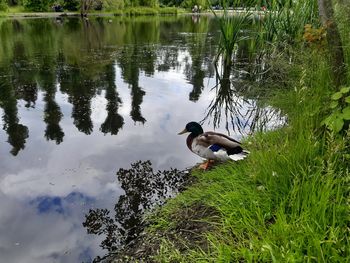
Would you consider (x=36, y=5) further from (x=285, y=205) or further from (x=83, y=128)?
(x=285, y=205)

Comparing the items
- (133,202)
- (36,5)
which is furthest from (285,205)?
(36,5)

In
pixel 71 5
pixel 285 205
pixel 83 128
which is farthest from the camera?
pixel 71 5

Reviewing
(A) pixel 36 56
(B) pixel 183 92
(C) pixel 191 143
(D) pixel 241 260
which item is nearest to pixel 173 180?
(C) pixel 191 143

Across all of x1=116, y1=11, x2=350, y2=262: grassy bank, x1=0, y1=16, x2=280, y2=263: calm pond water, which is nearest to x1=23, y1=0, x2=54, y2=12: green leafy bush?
A: x1=0, y1=16, x2=280, y2=263: calm pond water

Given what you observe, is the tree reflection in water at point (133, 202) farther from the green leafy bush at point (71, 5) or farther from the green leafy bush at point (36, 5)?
the green leafy bush at point (71, 5)

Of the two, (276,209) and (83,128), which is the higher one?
(276,209)

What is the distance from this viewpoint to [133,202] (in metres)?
3.81

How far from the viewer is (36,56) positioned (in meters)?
13.6

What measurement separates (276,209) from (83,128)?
14.5 ft

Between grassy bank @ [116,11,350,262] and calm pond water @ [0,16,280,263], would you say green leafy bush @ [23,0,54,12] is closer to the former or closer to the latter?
calm pond water @ [0,16,280,263]

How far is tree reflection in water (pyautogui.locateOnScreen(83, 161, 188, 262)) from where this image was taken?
10.8ft

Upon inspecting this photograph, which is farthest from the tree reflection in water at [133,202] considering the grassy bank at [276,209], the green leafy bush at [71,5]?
the green leafy bush at [71,5]

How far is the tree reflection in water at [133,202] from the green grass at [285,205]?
291mm

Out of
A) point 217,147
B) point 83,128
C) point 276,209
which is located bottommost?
point 83,128
